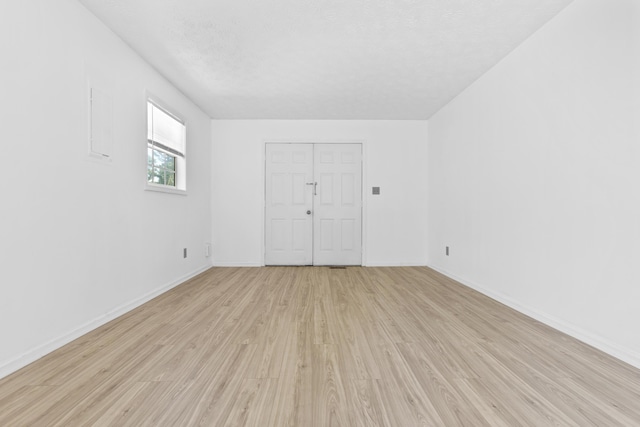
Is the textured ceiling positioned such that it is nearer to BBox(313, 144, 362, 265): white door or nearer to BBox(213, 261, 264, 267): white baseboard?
BBox(313, 144, 362, 265): white door

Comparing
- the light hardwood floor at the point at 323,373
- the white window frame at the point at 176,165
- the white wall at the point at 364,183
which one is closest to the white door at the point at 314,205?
the white wall at the point at 364,183

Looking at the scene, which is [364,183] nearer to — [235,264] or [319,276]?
[319,276]

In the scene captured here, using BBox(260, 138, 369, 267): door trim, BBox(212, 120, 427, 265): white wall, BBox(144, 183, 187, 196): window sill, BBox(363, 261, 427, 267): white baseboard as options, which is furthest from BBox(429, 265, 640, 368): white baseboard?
BBox(144, 183, 187, 196): window sill

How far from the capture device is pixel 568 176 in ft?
7.40

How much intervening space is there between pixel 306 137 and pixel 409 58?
238cm

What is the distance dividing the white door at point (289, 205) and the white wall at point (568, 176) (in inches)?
104

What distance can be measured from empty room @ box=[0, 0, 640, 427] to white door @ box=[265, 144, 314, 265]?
3.51 feet

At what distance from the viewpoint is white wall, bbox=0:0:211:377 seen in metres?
1.70

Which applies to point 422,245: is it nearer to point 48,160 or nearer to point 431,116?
point 431,116

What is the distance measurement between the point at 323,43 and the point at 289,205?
288cm

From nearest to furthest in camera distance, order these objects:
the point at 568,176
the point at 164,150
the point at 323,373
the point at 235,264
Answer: the point at 323,373 < the point at 568,176 < the point at 164,150 < the point at 235,264

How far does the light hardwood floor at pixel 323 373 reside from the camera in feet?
4.24

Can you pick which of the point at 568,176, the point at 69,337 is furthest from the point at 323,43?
the point at 69,337

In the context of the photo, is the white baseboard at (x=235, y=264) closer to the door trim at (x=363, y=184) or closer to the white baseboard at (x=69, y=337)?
the door trim at (x=363, y=184)
